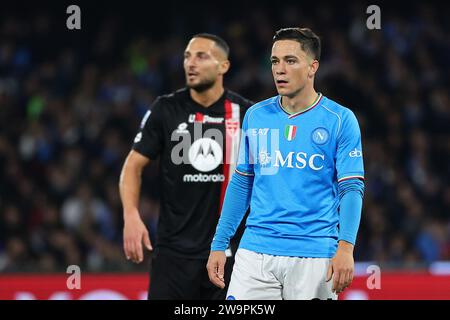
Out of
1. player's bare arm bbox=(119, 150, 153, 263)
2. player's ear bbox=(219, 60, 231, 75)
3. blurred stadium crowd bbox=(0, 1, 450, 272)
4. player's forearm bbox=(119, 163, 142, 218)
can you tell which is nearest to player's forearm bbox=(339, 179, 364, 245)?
player's bare arm bbox=(119, 150, 153, 263)

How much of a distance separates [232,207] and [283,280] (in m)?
0.50

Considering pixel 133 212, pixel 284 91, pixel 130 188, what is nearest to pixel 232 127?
pixel 130 188

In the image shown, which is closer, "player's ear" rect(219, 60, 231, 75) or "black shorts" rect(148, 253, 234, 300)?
"black shorts" rect(148, 253, 234, 300)

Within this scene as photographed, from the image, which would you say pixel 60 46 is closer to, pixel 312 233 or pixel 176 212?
pixel 176 212

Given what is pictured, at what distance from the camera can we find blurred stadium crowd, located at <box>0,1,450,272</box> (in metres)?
10.1

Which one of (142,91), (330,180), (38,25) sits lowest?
(330,180)

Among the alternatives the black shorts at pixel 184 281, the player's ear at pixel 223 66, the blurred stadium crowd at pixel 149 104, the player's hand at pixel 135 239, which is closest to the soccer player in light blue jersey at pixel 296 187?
the player's hand at pixel 135 239

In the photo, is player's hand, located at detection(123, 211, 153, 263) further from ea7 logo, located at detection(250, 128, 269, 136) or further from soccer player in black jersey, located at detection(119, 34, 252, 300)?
ea7 logo, located at detection(250, 128, 269, 136)

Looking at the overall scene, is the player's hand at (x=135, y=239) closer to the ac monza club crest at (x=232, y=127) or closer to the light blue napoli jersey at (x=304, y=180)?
the ac monza club crest at (x=232, y=127)

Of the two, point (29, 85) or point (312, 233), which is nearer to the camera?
point (312, 233)

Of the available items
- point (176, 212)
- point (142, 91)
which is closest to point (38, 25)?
point (142, 91)

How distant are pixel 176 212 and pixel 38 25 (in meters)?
8.67

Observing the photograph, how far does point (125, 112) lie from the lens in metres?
11.7

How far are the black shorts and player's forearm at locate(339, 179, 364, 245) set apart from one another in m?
1.62
